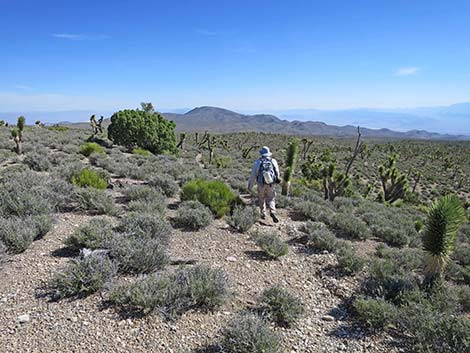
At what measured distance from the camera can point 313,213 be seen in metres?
10.6

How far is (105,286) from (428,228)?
5.74 metres

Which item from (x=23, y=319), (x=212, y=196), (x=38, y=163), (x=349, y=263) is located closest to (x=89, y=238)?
(x=23, y=319)

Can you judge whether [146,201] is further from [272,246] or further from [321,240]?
[321,240]

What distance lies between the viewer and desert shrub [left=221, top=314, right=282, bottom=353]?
3.97 meters

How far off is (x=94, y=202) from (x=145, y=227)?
6.41ft

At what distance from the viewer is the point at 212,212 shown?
9.23 meters

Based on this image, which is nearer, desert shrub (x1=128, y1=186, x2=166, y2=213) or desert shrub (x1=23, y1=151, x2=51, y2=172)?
desert shrub (x1=128, y1=186, x2=166, y2=213)

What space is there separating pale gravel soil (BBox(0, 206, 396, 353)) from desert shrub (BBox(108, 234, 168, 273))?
54 cm

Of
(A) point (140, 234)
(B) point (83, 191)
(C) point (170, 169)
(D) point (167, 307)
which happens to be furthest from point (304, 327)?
(C) point (170, 169)

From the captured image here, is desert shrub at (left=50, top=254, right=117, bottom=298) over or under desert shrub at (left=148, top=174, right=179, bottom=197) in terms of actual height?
under

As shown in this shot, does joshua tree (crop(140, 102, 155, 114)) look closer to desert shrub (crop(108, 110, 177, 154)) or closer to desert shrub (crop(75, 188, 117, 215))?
desert shrub (crop(108, 110, 177, 154))

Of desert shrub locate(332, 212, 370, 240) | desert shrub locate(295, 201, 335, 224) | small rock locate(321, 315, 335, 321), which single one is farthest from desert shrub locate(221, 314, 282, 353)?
desert shrub locate(295, 201, 335, 224)

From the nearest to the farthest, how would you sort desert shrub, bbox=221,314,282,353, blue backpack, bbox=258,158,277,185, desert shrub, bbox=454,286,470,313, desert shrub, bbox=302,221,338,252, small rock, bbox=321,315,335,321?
desert shrub, bbox=221,314,282,353 < small rock, bbox=321,315,335,321 < desert shrub, bbox=454,286,470,313 < desert shrub, bbox=302,221,338,252 < blue backpack, bbox=258,158,277,185

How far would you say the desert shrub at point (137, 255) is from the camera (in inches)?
221
